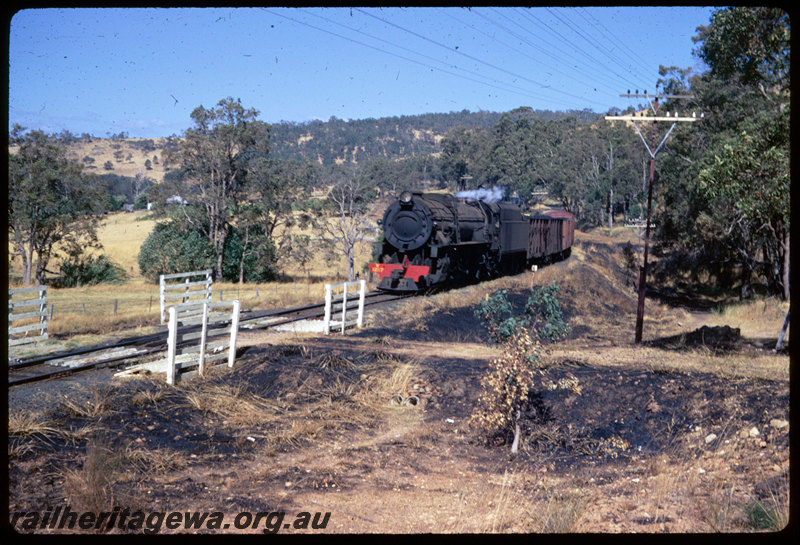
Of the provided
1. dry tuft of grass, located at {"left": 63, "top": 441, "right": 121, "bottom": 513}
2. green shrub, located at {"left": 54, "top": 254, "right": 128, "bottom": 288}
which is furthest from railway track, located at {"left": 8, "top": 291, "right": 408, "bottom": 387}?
green shrub, located at {"left": 54, "top": 254, "right": 128, "bottom": 288}

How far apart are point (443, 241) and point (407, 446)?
599 inches

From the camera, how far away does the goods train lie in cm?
2298

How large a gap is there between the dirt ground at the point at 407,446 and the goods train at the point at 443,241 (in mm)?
10044

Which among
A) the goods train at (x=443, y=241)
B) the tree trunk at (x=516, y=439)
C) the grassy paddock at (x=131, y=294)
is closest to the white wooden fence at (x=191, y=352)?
the tree trunk at (x=516, y=439)

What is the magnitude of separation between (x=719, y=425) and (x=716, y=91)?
32.5m

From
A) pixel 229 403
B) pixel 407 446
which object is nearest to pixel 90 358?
pixel 229 403

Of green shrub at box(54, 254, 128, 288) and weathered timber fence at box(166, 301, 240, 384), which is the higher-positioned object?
weathered timber fence at box(166, 301, 240, 384)

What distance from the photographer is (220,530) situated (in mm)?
5473

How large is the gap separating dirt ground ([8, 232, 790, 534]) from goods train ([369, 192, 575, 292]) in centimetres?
1004

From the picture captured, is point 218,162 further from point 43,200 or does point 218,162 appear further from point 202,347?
point 202,347

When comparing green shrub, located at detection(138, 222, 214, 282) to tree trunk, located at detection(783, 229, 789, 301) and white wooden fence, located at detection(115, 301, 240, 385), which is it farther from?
tree trunk, located at detection(783, 229, 789, 301)

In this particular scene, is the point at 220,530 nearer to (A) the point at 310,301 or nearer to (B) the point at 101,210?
(A) the point at 310,301

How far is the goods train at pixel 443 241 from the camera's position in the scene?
2298 centimetres

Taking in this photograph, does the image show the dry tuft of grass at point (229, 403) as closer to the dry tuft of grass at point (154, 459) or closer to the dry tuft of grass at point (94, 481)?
the dry tuft of grass at point (154, 459)
